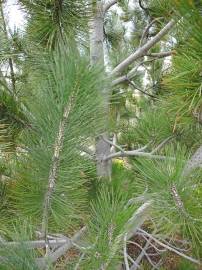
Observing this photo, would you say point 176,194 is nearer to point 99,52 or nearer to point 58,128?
point 58,128

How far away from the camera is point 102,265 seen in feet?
1.98

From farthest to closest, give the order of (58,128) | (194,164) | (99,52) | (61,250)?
(99,52) < (61,250) < (194,164) < (58,128)

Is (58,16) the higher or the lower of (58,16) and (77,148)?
the higher

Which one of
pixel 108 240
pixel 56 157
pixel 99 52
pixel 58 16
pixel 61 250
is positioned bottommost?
pixel 61 250

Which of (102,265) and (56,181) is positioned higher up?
(56,181)

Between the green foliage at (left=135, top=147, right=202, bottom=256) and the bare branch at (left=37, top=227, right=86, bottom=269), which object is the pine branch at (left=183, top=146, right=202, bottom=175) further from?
the bare branch at (left=37, top=227, right=86, bottom=269)

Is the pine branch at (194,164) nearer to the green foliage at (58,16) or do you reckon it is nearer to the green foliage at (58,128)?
the green foliage at (58,128)

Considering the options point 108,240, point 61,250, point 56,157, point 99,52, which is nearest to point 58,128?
point 56,157

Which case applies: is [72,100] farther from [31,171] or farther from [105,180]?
[105,180]

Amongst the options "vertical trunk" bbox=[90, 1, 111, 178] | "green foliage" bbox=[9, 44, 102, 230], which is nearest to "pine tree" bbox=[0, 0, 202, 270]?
"green foliage" bbox=[9, 44, 102, 230]

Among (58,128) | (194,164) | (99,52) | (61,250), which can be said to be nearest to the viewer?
(58,128)

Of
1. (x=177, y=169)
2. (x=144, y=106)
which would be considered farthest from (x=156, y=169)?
(x=144, y=106)

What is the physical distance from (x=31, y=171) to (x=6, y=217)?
325 millimetres

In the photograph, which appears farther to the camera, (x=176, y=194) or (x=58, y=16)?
(x=58, y=16)
